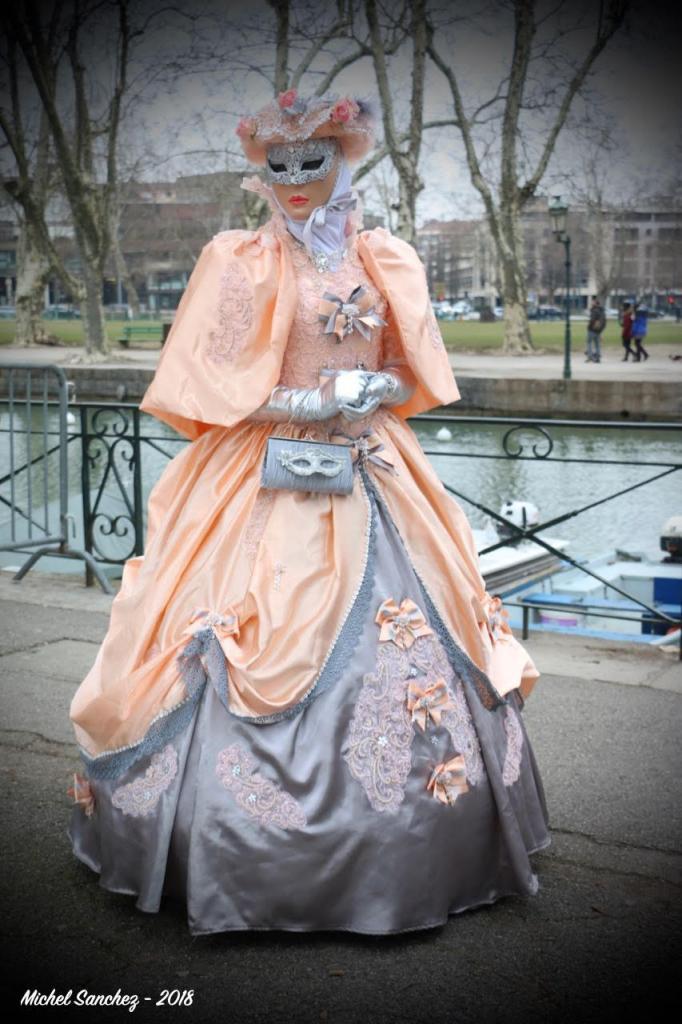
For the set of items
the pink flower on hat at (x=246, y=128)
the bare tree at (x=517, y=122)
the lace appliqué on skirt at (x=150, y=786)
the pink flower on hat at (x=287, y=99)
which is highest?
the bare tree at (x=517, y=122)

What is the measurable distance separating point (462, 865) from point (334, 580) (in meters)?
0.62

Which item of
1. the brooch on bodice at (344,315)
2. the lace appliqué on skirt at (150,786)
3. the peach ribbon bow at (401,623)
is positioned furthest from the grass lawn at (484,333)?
the lace appliqué on skirt at (150,786)

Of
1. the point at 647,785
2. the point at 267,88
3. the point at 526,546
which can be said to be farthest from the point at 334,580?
the point at 267,88

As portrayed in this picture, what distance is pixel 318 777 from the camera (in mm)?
2115

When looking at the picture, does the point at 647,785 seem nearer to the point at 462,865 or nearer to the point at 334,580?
the point at 462,865

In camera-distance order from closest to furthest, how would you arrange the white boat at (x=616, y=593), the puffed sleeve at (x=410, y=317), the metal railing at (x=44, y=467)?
the puffed sleeve at (x=410, y=317) → the metal railing at (x=44, y=467) → the white boat at (x=616, y=593)

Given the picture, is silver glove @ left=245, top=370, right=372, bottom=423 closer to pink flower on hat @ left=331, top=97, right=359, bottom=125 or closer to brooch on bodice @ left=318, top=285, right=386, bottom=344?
brooch on bodice @ left=318, top=285, right=386, bottom=344

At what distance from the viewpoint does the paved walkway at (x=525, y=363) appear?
512 inches

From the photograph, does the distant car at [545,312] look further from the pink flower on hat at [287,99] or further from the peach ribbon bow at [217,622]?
the peach ribbon bow at [217,622]

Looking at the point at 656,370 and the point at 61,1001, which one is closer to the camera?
the point at 61,1001

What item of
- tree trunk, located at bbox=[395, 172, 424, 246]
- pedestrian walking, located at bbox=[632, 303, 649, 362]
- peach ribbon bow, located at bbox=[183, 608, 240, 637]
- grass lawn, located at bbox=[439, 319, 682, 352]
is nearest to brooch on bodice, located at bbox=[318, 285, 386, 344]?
peach ribbon bow, located at bbox=[183, 608, 240, 637]

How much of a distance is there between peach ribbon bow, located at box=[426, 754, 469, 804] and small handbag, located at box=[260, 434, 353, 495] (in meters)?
0.59
